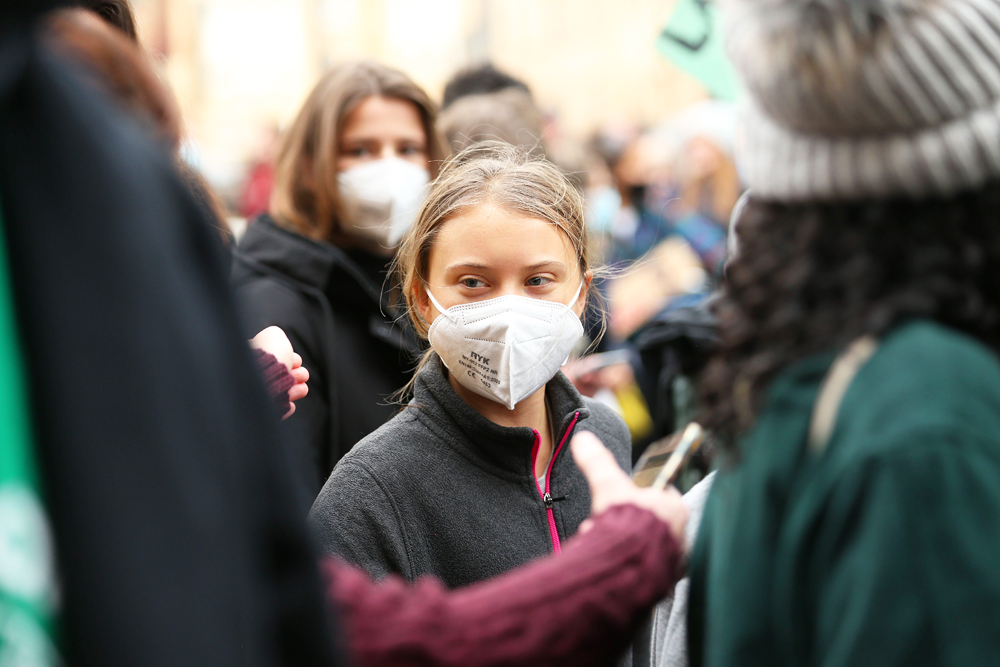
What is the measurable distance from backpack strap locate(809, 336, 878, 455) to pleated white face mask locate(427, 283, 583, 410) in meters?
1.05

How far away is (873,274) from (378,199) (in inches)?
90.2

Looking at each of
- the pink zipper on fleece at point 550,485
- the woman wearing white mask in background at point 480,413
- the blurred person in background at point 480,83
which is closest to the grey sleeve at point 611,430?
the woman wearing white mask in background at point 480,413

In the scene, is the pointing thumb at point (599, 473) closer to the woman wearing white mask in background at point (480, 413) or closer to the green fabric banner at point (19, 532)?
the woman wearing white mask in background at point (480, 413)

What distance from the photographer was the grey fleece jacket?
1.89m

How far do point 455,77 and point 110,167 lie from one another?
153 inches

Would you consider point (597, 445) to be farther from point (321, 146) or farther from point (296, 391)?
point (321, 146)

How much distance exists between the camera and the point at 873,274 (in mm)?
1049

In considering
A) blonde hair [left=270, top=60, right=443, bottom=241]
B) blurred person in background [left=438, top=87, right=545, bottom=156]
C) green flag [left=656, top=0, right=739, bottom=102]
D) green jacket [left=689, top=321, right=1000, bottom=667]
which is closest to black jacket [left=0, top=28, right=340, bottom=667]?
green jacket [left=689, top=321, right=1000, bottom=667]

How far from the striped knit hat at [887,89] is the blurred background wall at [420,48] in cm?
1733

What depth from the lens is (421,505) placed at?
1977 mm

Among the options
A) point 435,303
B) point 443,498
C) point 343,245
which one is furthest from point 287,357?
point 343,245

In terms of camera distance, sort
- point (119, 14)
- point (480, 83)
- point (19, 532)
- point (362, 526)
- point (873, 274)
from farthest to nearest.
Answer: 1. point (480, 83)
2. point (362, 526)
3. point (119, 14)
4. point (873, 274)
5. point (19, 532)

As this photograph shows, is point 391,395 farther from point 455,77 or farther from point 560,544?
point 455,77

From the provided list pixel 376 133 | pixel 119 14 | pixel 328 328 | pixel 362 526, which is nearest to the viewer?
pixel 119 14
